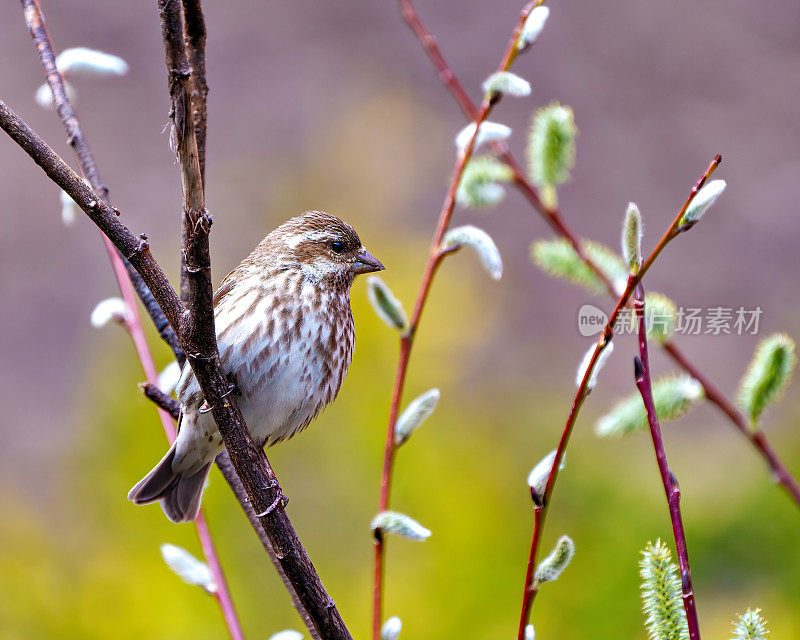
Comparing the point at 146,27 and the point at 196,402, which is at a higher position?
the point at 146,27

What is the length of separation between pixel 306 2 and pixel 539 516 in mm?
9488

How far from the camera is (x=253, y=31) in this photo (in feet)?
32.9

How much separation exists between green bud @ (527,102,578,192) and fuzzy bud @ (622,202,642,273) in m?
0.41

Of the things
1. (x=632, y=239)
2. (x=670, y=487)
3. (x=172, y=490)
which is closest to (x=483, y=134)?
(x=632, y=239)

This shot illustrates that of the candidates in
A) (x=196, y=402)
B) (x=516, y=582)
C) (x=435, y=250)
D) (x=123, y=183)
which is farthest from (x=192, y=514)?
(x=123, y=183)

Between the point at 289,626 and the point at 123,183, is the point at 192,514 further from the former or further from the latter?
the point at 123,183

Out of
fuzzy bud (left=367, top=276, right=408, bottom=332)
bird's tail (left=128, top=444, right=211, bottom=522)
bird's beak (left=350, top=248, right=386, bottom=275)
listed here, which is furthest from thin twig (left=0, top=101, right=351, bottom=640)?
bird's beak (left=350, top=248, right=386, bottom=275)

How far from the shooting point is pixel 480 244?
5.53 feet

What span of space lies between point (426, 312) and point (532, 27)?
356 centimetres

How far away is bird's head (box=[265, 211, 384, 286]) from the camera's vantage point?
2.66 meters

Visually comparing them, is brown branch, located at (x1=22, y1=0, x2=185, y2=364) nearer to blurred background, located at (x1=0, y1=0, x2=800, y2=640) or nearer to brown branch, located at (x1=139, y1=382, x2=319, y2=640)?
brown branch, located at (x1=139, y1=382, x2=319, y2=640)

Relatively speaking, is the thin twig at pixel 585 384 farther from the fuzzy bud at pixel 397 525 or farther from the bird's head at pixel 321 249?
the bird's head at pixel 321 249

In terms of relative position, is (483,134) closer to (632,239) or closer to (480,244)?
(480,244)

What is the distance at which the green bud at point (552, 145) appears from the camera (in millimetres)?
1802
